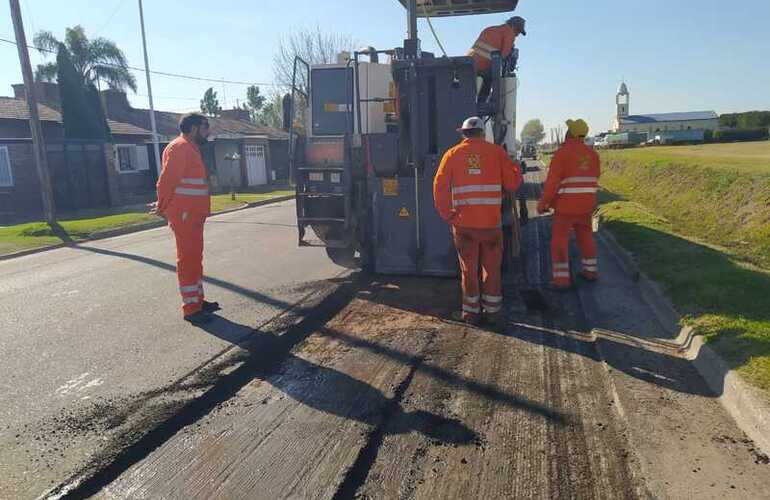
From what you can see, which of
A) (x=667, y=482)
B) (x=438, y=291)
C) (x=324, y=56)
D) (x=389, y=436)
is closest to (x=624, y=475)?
(x=667, y=482)

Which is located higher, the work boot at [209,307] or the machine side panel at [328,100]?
the machine side panel at [328,100]

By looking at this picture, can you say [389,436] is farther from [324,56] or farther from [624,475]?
[324,56]

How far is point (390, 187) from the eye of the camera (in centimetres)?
715

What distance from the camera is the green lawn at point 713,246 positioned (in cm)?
466

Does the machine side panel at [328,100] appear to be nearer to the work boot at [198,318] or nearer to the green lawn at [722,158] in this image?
the work boot at [198,318]

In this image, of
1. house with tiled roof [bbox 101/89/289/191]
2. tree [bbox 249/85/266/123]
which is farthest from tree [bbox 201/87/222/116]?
house with tiled roof [bbox 101/89/289/191]

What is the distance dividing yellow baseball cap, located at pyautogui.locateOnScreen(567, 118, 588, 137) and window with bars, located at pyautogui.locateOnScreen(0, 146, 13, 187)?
66.9 ft

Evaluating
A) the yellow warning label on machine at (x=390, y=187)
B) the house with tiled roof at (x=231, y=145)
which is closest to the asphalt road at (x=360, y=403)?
the yellow warning label on machine at (x=390, y=187)

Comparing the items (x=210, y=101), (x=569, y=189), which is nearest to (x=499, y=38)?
(x=569, y=189)

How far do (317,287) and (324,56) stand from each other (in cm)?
2750

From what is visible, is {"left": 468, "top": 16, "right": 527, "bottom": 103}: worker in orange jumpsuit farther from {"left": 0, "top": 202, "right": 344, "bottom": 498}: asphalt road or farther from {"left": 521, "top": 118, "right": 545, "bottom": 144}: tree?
{"left": 521, "top": 118, "right": 545, "bottom": 144}: tree

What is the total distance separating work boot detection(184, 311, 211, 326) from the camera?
237 inches

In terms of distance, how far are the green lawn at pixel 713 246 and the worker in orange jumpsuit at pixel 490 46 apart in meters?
3.12

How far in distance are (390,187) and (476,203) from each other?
5.99 feet
